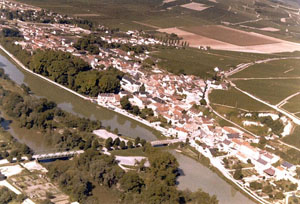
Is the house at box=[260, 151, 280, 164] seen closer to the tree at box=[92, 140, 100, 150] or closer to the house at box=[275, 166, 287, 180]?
the house at box=[275, 166, 287, 180]

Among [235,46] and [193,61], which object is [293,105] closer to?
[193,61]

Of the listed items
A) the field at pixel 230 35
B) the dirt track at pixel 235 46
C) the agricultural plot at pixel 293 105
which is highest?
the field at pixel 230 35

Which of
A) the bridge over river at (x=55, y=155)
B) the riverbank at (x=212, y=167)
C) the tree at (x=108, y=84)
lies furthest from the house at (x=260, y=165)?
the tree at (x=108, y=84)

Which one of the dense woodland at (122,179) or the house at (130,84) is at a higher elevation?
the house at (130,84)

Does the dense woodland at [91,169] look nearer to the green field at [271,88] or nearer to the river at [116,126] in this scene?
the river at [116,126]

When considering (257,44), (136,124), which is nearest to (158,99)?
(136,124)

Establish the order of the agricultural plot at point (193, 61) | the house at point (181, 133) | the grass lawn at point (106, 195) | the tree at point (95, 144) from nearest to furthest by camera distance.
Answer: the grass lawn at point (106, 195) → the tree at point (95, 144) → the house at point (181, 133) → the agricultural plot at point (193, 61)

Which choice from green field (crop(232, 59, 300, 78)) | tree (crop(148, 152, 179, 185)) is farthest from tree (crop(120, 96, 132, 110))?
green field (crop(232, 59, 300, 78))

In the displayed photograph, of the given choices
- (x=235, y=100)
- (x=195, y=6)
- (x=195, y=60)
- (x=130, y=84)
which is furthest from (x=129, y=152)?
(x=195, y=6)
